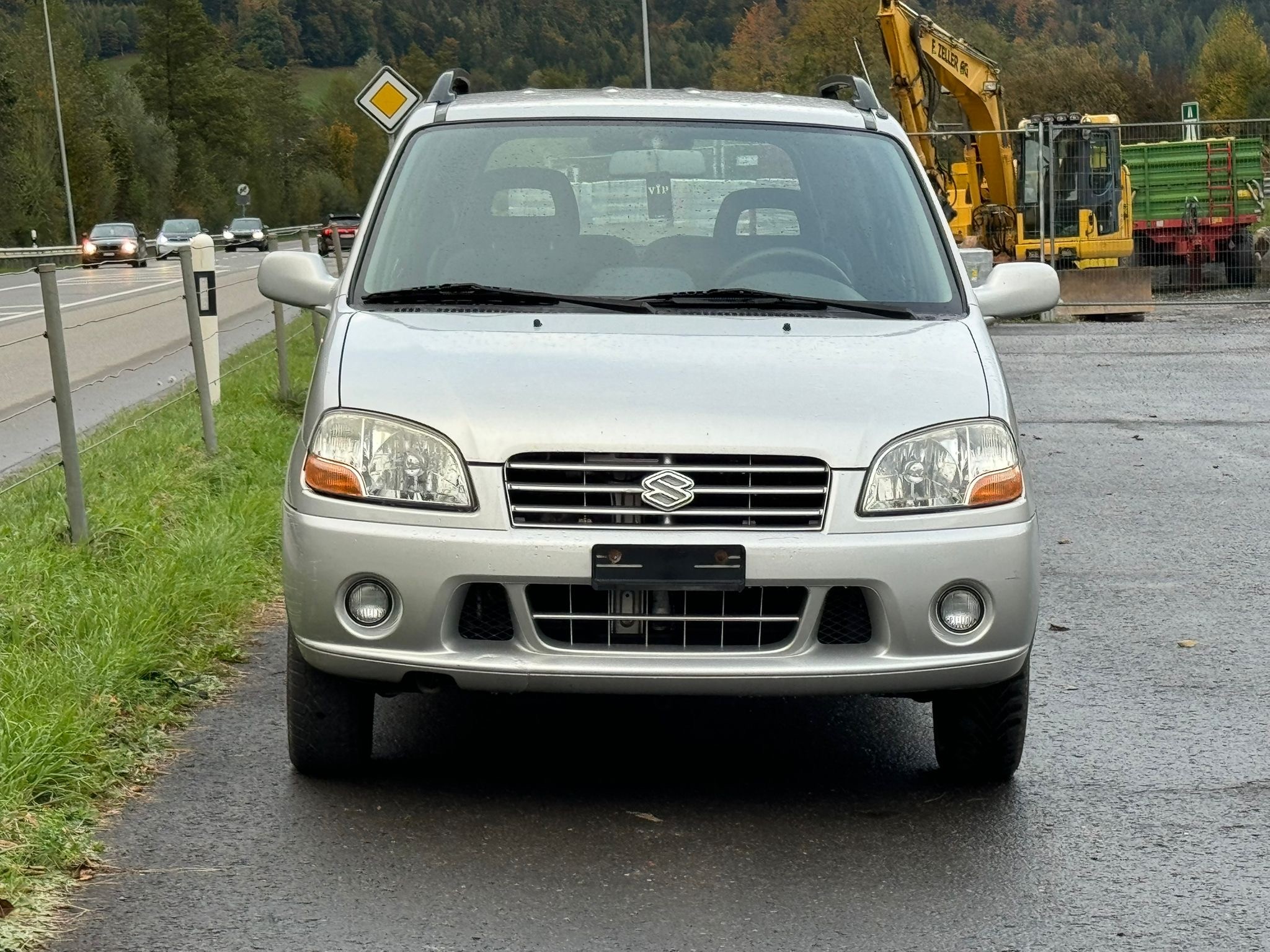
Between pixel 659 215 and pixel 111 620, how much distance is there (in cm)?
235

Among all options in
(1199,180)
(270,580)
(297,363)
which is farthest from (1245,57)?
(270,580)

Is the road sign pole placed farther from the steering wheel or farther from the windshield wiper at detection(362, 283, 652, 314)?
the steering wheel

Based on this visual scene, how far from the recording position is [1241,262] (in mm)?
31906

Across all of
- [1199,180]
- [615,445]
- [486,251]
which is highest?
[486,251]

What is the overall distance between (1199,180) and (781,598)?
29.7m

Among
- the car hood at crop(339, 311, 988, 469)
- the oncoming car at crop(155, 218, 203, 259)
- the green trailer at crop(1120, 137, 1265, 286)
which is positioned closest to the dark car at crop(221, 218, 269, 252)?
the oncoming car at crop(155, 218, 203, 259)

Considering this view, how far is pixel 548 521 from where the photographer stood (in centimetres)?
439

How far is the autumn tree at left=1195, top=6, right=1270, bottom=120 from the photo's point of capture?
302ft

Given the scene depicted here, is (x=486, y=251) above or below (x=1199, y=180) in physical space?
above

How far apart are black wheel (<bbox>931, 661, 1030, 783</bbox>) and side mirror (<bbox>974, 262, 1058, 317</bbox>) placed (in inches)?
51.4

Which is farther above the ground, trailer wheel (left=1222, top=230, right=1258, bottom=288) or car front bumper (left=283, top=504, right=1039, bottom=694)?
car front bumper (left=283, top=504, right=1039, bottom=694)

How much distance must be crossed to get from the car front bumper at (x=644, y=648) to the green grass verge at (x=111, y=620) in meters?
0.82

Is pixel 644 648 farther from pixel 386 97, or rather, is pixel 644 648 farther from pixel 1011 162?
pixel 1011 162

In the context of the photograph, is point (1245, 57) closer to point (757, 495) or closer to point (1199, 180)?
point (1199, 180)
